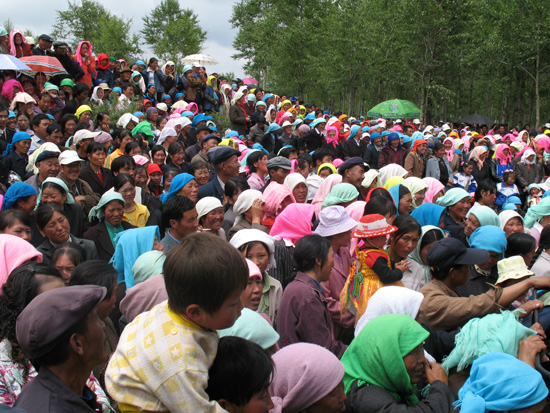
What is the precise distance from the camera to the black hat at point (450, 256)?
3365mm

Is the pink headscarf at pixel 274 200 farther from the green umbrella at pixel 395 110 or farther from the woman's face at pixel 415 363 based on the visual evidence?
the green umbrella at pixel 395 110

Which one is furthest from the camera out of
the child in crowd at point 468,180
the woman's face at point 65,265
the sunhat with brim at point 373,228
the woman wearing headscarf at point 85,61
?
the woman wearing headscarf at point 85,61

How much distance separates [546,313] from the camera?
310 centimetres

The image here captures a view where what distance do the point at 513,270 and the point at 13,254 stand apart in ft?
12.2

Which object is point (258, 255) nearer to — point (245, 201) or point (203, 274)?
point (245, 201)

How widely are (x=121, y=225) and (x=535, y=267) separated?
4.17 meters

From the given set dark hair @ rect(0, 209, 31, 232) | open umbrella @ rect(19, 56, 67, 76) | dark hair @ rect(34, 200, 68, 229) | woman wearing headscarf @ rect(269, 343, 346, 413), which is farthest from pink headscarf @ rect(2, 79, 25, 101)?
woman wearing headscarf @ rect(269, 343, 346, 413)

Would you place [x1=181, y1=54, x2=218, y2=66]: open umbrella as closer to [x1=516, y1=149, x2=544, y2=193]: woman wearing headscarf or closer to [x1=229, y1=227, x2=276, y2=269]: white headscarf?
[x1=516, y1=149, x2=544, y2=193]: woman wearing headscarf

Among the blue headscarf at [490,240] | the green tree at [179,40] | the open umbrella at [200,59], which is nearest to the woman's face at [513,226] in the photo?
the blue headscarf at [490,240]

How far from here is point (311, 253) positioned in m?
3.43

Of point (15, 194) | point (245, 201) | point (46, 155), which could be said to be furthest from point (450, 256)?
point (46, 155)

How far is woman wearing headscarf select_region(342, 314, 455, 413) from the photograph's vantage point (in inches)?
88.4

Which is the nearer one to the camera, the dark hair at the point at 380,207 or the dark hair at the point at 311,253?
the dark hair at the point at 311,253

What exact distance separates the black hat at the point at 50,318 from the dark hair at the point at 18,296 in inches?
30.9
